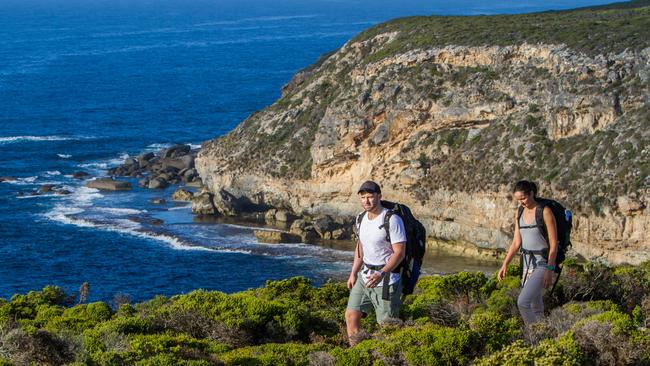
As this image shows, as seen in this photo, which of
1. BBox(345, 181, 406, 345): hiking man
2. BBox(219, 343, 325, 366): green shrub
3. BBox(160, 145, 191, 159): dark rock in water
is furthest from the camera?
BBox(160, 145, 191, 159): dark rock in water

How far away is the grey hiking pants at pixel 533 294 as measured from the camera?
54.9ft

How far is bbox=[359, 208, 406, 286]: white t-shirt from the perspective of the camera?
15.9 m

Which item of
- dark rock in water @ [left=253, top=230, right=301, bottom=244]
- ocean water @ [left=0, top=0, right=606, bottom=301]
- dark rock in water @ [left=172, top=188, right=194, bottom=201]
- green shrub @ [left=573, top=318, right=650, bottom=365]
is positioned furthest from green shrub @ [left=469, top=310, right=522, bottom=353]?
dark rock in water @ [left=172, top=188, right=194, bottom=201]

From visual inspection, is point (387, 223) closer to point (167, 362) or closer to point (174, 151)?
point (167, 362)

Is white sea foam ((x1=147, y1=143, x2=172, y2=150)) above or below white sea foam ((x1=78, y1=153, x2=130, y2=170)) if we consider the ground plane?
above

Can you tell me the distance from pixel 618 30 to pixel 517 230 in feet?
184

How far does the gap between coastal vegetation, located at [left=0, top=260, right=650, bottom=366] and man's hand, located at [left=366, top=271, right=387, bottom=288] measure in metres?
0.67

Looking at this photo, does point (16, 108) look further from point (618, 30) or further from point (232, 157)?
point (618, 30)

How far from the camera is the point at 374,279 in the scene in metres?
16.2

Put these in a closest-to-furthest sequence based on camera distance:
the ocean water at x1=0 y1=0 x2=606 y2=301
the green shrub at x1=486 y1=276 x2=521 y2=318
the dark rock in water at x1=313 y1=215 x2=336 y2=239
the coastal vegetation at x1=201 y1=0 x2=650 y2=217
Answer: the green shrub at x1=486 y1=276 x2=521 y2=318, the ocean water at x1=0 y1=0 x2=606 y2=301, the coastal vegetation at x1=201 y1=0 x2=650 y2=217, the dark rock in water at x1=313 y1=215 x2=336 y2=239

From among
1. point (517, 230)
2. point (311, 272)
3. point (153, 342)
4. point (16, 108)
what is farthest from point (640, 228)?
point (16, 108)

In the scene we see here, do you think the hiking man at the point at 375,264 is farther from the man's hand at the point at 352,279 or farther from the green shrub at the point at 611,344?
the green shrub at the point at 611,344

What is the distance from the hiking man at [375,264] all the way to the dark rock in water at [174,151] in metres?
78.9

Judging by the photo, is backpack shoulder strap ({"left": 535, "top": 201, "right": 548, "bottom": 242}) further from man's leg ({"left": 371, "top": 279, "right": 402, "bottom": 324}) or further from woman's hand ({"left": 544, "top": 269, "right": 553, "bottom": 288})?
man's leg ({"left": 371, "top": 279, "right": 402, "bottom": 324})
